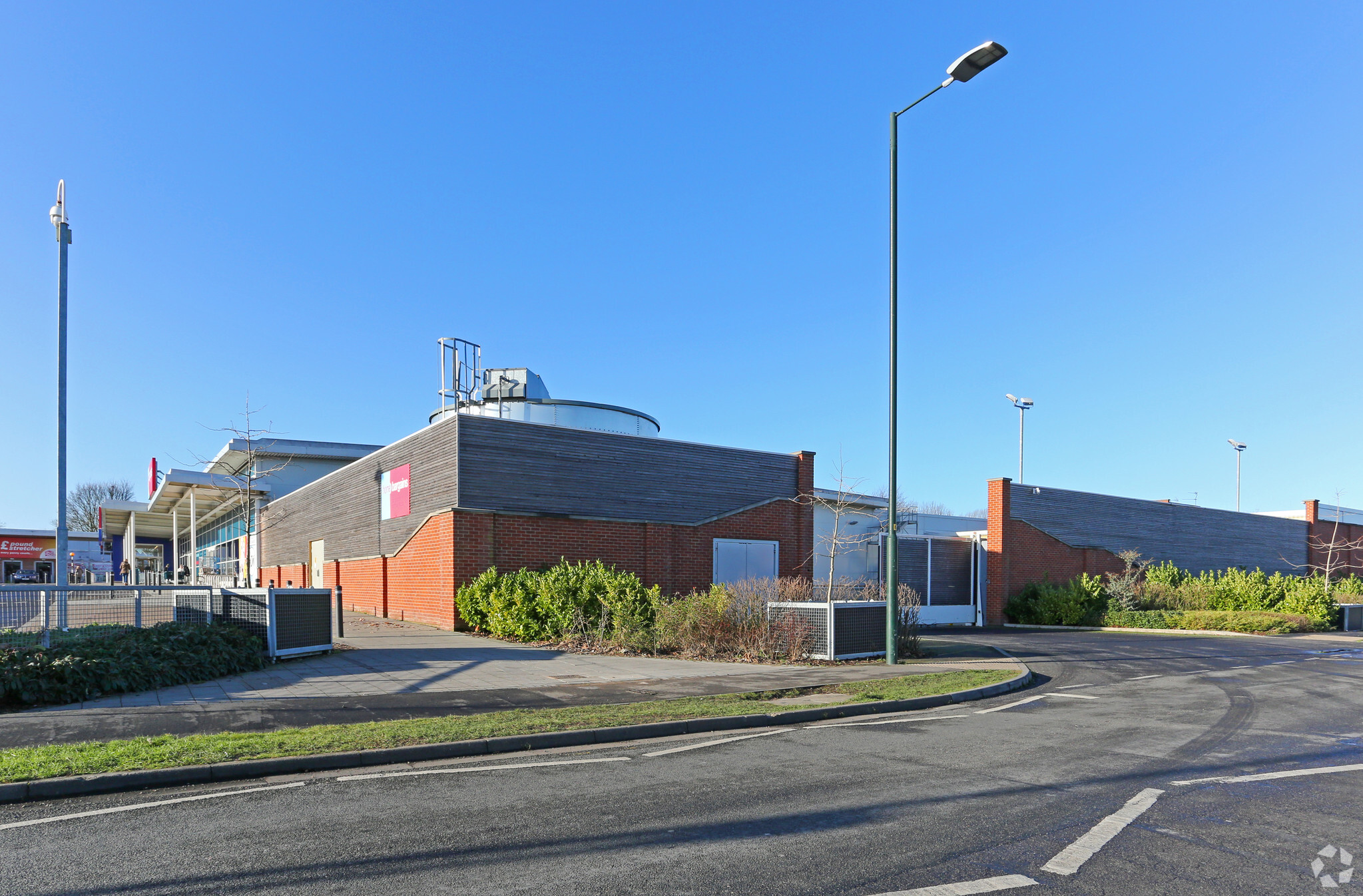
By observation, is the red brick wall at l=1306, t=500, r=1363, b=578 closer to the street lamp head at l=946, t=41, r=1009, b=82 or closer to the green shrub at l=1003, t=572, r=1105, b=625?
the green shrub at l=1003, t=572, r=1105, b=625

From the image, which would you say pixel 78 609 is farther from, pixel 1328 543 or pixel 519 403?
pixel 1328 543

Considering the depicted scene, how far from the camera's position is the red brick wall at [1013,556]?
101 ft

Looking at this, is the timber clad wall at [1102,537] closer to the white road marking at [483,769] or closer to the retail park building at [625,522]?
the retail park building at [625,522]

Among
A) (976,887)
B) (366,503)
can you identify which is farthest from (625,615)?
(366,503)

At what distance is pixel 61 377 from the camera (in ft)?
69.1

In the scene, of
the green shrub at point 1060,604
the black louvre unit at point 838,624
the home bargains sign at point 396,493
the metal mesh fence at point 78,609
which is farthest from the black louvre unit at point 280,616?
the green shrub at point 1060,604

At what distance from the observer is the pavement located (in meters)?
9.16

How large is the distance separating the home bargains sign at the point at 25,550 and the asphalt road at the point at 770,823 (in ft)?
235

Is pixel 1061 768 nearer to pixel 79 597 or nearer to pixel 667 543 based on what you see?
pixel 79 597

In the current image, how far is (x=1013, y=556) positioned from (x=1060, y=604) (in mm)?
2468

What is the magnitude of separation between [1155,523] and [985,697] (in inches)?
Answer: 1151

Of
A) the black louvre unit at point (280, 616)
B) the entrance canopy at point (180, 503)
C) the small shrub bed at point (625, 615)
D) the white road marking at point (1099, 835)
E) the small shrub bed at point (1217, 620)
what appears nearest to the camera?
the white road marking at point (1099, 835)

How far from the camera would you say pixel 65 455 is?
70.0 ft

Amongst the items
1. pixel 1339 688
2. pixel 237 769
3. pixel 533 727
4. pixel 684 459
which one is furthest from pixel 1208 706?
pixel 684 459
